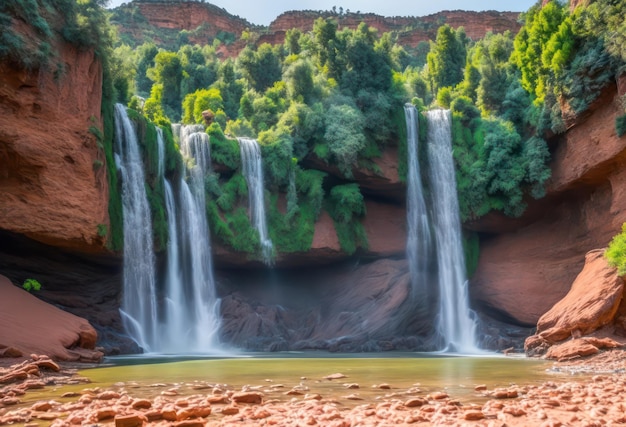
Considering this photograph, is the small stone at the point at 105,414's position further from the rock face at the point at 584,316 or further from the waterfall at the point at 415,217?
the waterfall at the point at 415,217

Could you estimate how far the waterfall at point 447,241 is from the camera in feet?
90.2

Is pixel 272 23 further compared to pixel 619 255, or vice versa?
pixel 272 23

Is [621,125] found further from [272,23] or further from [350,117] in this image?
[272,23]

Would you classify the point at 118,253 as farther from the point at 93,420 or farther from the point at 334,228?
the point at 93,420

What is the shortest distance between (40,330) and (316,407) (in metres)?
10.3

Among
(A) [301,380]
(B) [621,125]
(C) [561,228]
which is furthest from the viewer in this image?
(C) [561,228]

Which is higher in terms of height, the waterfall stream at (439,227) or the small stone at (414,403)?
the waterfall stream at (439,227)

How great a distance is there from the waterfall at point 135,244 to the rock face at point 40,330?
6506 millimetres

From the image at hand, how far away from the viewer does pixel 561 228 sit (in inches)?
1149

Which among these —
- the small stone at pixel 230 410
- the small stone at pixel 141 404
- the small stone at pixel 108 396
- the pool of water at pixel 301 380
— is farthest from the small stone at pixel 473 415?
the small stone at pixel 108 396

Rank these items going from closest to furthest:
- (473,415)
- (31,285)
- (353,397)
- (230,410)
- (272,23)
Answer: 1. (473,415)
2. (230,410)
3. (353,397)
4. (31,285)
5. (272,23)

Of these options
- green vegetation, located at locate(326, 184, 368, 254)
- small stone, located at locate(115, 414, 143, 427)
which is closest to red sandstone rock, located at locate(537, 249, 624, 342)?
green vegetation, located at locate(326, 184, 368, 254)

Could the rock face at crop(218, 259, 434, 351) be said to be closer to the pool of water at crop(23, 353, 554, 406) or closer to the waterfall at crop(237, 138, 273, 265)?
the waterfall at crop(237, 138, 273, 265)

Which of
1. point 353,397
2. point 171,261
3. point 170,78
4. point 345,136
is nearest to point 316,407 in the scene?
point 353,397
